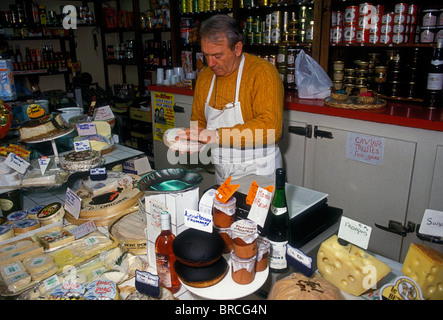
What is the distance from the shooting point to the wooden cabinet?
230 centimetres

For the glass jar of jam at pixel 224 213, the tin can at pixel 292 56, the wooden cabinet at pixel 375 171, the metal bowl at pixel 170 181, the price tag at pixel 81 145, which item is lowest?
the wooden cabinet at pixel 375 171

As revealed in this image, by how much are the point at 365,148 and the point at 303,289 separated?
1822 mm

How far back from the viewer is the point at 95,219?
1.79 metres

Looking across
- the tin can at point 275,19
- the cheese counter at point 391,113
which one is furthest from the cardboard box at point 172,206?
the tin can at point 275,19

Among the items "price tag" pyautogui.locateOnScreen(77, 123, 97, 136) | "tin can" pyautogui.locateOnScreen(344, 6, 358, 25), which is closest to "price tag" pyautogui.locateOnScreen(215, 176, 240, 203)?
"price tag" pyautogui.locateOnScreen(77, 123, 97, 136)

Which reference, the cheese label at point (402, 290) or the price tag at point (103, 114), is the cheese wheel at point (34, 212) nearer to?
the price tag at point (103, 114)

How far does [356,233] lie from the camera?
3.77 feet

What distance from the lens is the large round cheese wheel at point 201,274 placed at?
3.48 ft

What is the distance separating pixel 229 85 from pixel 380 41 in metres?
1.49

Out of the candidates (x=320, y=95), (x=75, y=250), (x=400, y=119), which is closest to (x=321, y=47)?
(x=320, y=95)

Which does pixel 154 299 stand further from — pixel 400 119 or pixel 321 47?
pixel 321 47

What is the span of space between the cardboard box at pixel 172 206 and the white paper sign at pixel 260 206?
0.21 m

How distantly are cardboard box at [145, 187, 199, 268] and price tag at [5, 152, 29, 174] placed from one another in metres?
1.19
